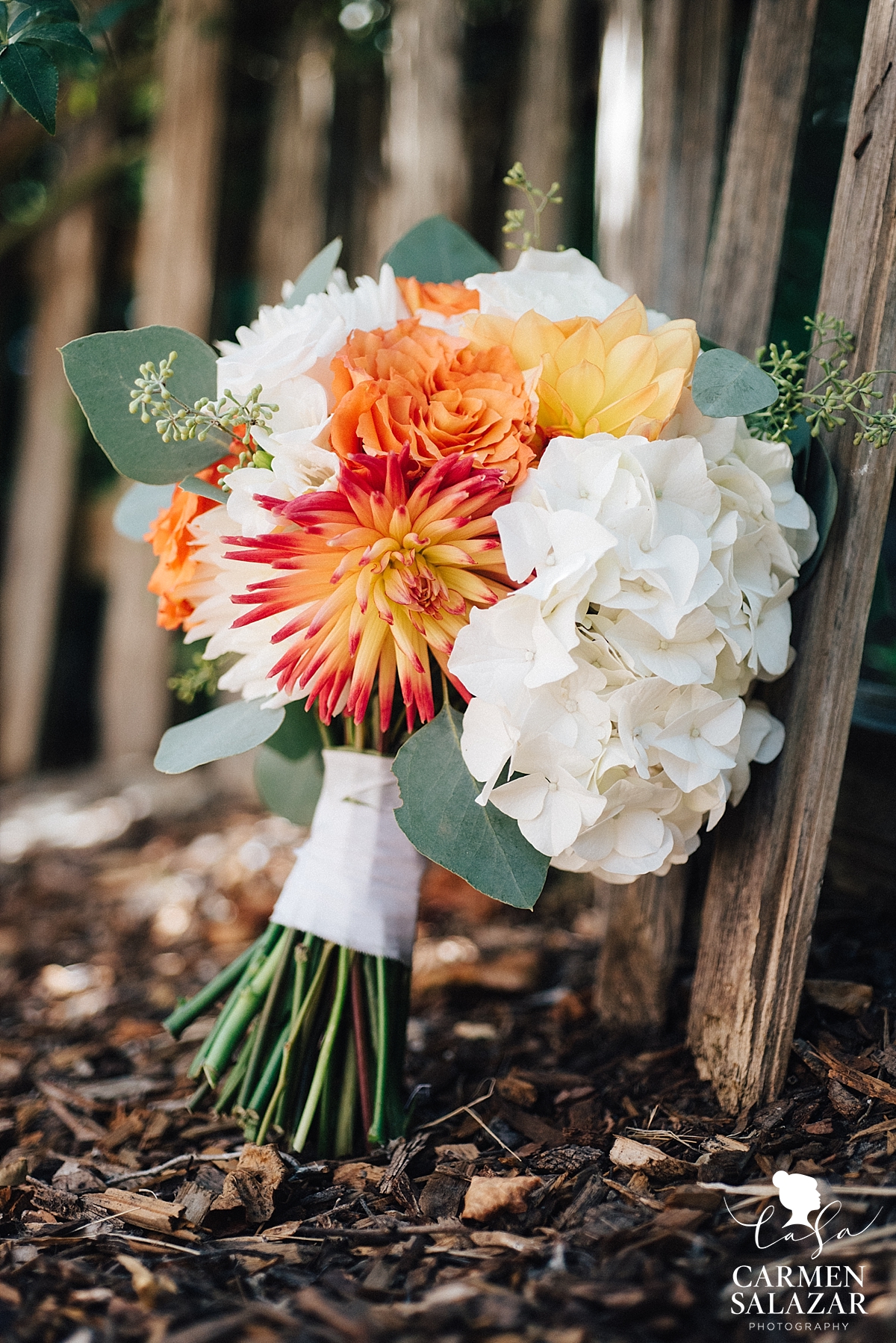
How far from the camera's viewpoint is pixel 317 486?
90 centimetres

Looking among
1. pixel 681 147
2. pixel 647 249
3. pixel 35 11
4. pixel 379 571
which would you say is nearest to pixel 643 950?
pixel 379 571

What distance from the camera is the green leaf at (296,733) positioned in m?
1.17

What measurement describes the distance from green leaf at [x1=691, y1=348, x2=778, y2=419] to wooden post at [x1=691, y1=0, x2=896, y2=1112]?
0.20 m

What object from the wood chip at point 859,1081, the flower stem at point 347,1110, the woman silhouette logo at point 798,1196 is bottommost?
the flower stem at point 347,1110

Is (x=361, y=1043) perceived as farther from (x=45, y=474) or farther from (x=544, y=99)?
(x=45, y=474)

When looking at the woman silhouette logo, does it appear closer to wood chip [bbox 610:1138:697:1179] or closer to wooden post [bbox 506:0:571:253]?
wood chip [bbox 610:1138:697:1179]

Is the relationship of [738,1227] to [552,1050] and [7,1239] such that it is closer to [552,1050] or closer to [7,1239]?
[552,1050]

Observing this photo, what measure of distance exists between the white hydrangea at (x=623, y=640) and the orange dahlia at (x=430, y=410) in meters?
0.05

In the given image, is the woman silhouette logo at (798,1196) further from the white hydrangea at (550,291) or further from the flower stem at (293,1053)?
the white hydrangea at (550,291)

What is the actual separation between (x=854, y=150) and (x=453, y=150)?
1236 mm

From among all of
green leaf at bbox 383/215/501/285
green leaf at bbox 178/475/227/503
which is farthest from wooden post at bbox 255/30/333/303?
green leaf at bbox 178/475/227/503

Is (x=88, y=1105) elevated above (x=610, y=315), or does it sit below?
below

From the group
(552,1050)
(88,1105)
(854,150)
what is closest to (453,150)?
(854,150)

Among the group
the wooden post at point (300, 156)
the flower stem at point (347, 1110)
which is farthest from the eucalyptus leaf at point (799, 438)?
the wooden post at point (300, 156)
